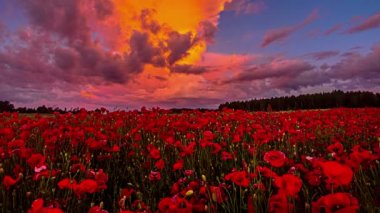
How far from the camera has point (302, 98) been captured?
5091 centimetres

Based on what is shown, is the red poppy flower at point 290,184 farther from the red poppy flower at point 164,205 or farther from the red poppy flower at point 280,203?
the red poppy flower at point 164,205

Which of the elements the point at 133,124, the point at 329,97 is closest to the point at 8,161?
the point at 133,124

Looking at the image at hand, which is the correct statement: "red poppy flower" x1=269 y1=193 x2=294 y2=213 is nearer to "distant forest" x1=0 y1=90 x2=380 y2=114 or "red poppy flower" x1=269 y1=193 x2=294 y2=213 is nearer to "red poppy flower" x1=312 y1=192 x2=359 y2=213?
"red poppy flower" x1=312 y1=192 x2=359 y2=213

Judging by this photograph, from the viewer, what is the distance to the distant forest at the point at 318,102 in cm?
4391

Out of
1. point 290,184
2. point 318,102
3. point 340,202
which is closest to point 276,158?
point 290,184

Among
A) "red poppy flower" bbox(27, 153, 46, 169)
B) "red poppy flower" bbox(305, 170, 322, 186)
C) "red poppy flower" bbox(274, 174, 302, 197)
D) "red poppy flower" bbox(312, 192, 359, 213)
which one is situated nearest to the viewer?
"red poppy flower" bbox(312, 192, 359, 213)

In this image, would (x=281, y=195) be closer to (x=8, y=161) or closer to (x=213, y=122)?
(x=8, y=161)

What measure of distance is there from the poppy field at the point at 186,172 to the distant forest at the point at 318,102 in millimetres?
34391

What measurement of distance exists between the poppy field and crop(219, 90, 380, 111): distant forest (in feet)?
113

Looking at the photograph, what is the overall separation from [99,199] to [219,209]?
2.04 metres

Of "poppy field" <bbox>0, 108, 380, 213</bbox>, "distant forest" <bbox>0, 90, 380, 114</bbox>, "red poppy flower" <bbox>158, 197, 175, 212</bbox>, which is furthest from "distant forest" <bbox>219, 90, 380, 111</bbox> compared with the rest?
"red poppy flower" <bbox>158, 197, 175, 212</bbox>

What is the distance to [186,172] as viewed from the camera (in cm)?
470

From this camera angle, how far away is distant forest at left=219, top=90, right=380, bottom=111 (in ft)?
144

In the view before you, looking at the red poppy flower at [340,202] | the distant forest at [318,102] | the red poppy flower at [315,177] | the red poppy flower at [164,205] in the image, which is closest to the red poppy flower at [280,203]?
the red poppy flower at [340,202]
